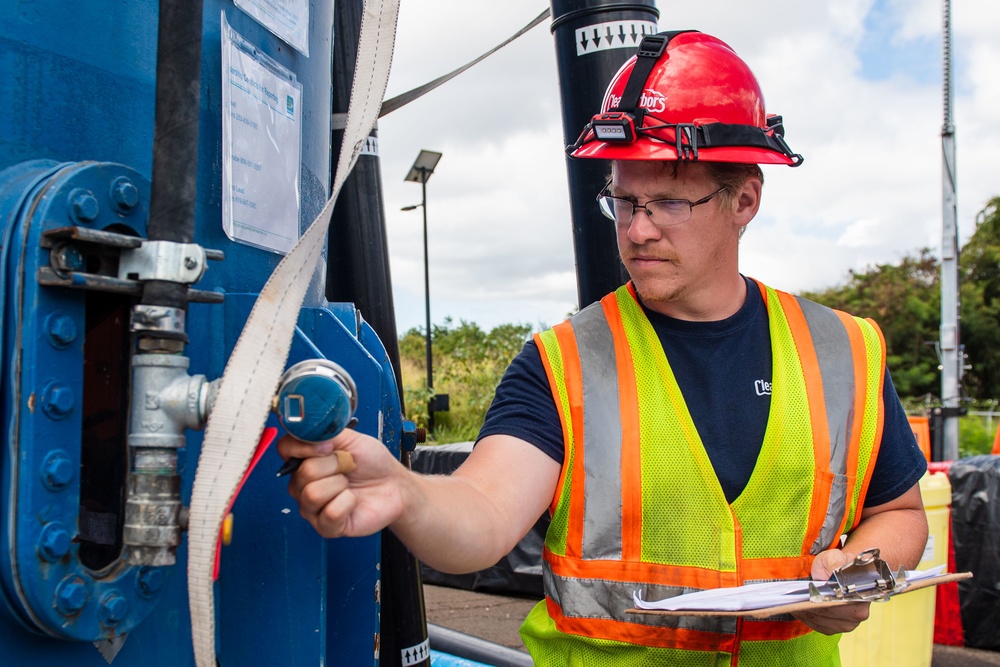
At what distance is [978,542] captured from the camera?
16.5 feet

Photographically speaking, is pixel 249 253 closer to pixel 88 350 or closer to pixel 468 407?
pixel 88 350

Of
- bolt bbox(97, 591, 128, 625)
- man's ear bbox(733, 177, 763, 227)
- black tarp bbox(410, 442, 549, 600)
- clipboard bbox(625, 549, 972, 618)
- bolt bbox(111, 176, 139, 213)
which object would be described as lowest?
black tarp bbox(410, 442, 549, 600)

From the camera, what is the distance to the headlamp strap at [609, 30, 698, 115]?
194 cm

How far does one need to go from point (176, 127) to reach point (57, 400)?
34 centimetres

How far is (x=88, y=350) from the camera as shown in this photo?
1003 mm

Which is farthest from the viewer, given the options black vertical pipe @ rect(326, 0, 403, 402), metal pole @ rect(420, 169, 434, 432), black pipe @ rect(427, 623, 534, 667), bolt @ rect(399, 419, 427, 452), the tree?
the tree

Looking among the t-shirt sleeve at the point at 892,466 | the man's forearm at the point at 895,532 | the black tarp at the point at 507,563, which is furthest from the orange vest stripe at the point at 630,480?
the black tarp at the point at 507,563

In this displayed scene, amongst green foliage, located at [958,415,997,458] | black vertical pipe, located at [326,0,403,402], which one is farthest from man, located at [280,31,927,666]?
green foliage, located at [958,415,997,458]

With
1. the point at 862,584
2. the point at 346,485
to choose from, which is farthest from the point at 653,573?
the point at 346,485

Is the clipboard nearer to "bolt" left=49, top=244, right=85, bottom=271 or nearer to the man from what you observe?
the man

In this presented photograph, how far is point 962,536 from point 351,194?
4297mm

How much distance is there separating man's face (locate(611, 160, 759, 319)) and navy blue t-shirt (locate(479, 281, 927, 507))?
0.24 ft

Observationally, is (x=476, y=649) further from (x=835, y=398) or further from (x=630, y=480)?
(x=835, y=398)

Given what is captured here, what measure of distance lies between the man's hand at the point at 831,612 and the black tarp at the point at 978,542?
3891 mm
